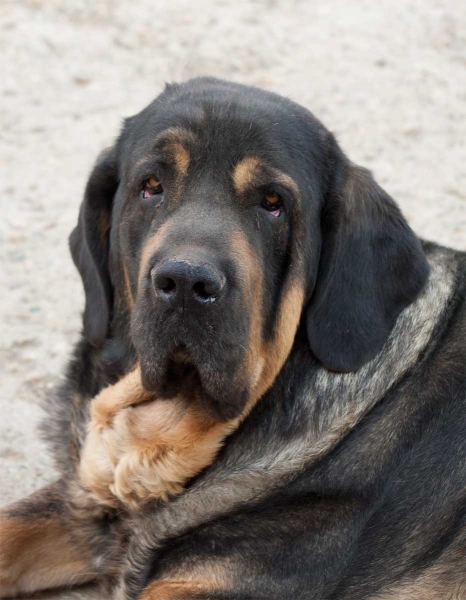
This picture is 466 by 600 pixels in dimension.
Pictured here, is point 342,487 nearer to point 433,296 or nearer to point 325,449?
point 325,449

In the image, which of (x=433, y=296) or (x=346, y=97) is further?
(x=346, y=97)

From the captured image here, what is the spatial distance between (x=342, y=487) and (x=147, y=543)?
0.91 metres

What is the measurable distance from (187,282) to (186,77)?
6.15 meters

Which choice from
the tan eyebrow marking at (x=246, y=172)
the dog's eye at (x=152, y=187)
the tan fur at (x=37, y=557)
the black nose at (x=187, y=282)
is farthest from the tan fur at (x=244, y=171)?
the tan fur at (x=37, y=557)

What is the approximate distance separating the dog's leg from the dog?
0.04 feet

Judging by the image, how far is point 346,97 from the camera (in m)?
9.98

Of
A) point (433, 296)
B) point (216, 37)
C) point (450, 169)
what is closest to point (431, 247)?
point (433, 296)

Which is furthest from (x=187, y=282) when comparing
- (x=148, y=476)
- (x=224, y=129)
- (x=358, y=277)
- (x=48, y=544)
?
(x=48, y=544)

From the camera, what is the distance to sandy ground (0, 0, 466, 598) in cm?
783

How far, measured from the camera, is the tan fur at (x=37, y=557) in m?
4.97

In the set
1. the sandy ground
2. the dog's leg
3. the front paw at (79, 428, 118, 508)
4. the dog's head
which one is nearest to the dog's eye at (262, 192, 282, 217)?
the dog's head

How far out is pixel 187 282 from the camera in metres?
4.12

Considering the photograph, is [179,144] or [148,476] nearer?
[179,144]

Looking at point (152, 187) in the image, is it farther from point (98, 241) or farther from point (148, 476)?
point (148, 476)
